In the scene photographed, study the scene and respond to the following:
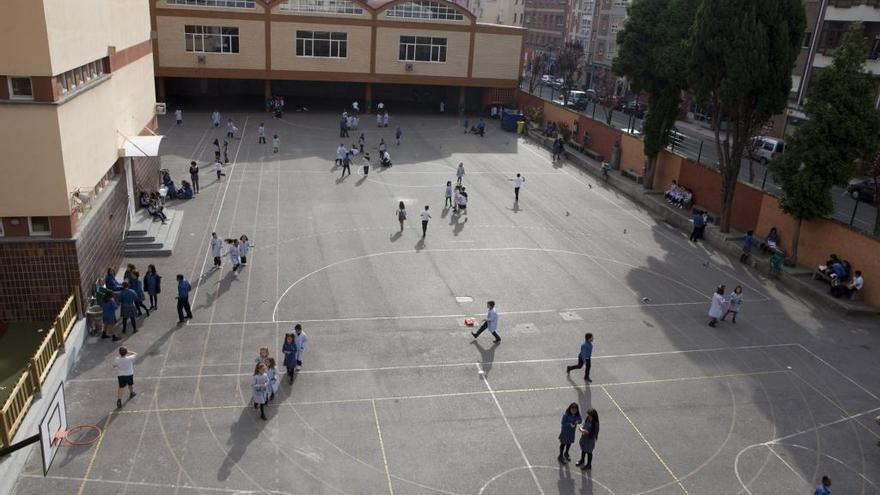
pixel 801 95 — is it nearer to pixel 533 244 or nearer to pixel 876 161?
pixel 876 161

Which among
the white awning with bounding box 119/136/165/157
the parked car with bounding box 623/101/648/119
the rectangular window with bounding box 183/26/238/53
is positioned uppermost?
the rectangular window with bounding box 183/26/238/53

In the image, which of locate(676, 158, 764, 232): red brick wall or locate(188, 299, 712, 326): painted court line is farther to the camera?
locate(676, 158, 764, 232): red brick wall

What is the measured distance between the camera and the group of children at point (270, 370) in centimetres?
1493

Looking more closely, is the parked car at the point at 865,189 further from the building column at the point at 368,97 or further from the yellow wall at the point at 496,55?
the building column at the point at 368,97

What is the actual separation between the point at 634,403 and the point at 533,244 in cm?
1158

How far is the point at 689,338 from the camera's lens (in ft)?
67.4

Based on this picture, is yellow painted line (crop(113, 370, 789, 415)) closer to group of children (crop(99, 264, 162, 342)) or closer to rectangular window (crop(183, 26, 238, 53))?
group of children (crop(99, 264, 162, 342))

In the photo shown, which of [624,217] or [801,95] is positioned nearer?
[624,217]

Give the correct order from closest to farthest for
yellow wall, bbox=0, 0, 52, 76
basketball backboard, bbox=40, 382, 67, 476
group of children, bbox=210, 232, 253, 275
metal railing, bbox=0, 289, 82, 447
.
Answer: basketball backboard, bbox=40, 382, 67, 476
metal railing, bbox=0, 289, 82, 447
yellow wall, bbox=0, 0, 52, 76
group of children, bbox=210, 232, 253, 275

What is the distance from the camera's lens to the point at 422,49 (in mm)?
55281

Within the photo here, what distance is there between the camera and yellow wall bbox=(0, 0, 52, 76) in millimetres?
15125

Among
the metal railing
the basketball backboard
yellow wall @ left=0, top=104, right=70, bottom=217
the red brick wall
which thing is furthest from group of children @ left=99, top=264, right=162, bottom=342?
the red brick wall

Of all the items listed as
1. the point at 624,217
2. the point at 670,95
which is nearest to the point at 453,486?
the point at 624,217

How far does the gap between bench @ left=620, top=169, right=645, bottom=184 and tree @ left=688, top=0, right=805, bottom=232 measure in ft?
30.9
